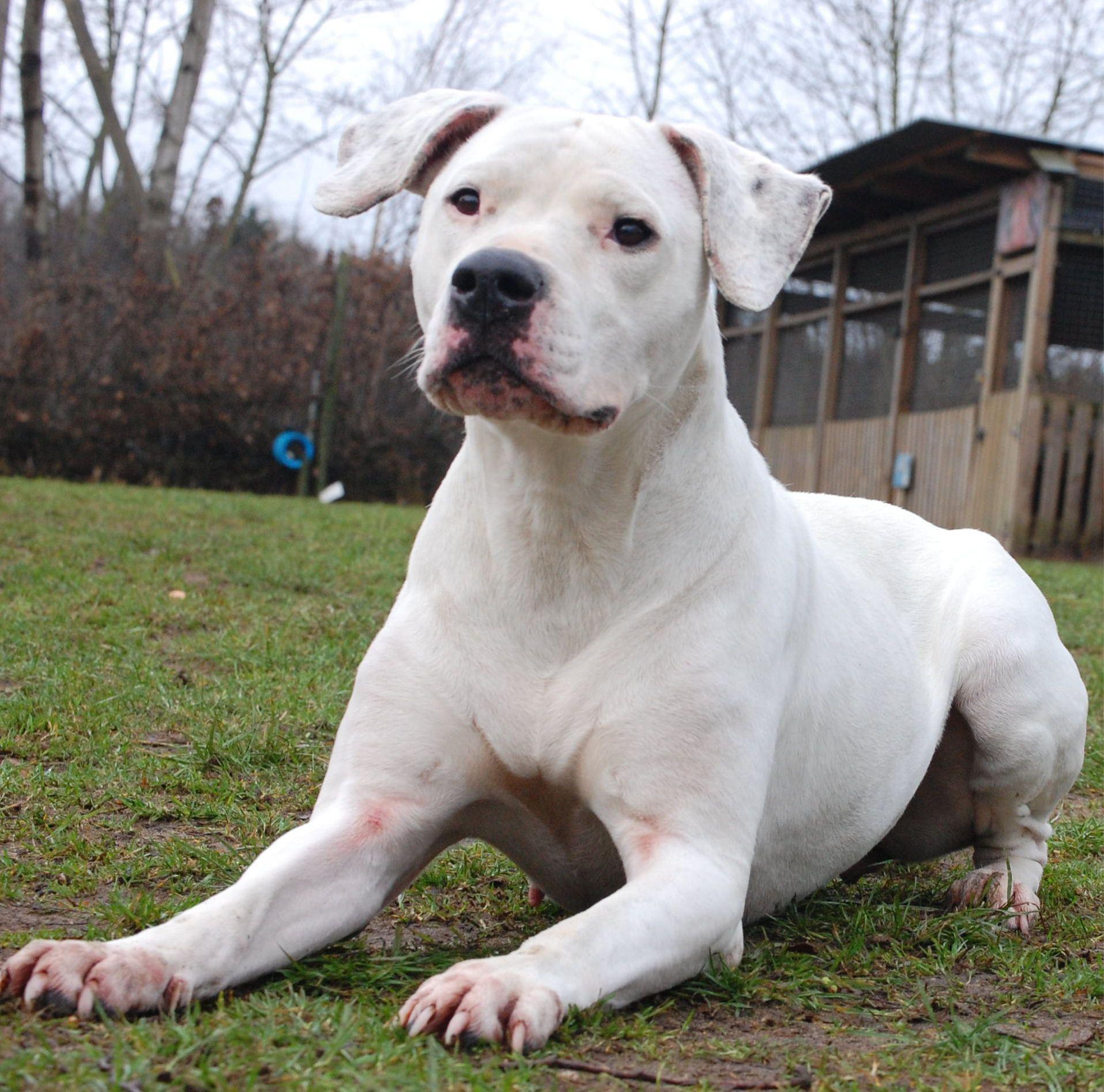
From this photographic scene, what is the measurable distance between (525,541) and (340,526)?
7.06 metres

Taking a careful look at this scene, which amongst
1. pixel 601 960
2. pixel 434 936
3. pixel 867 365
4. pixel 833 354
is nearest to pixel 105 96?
pixel 833 354

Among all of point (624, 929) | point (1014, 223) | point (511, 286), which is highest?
point (1014, 223)

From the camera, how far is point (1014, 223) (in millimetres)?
11805

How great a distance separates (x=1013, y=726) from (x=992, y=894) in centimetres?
42

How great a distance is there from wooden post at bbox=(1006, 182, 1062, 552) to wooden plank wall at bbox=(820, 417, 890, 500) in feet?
6.09

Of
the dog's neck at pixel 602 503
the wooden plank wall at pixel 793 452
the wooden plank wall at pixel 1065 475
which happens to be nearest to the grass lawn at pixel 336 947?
the dog's neck at pixel 602 503

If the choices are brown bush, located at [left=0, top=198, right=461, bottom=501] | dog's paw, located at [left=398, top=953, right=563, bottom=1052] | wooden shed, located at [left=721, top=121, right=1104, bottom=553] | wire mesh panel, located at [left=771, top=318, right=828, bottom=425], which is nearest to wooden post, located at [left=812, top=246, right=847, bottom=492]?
wooden shed, located at [left=721, top=121, right=1104, bottom=553]

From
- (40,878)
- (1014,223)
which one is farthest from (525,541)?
(1014,223)

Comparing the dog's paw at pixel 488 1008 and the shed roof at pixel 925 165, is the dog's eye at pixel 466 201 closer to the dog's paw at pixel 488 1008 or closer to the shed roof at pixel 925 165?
the dog's paw at pixel 488 1008

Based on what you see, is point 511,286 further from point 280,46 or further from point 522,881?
point 280,46

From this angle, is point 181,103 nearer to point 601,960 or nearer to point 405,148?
point 405,148

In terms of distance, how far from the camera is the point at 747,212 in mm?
2635

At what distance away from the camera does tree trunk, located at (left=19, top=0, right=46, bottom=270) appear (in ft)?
44.7

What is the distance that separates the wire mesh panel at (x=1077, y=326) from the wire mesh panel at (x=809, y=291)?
3.41 metres
